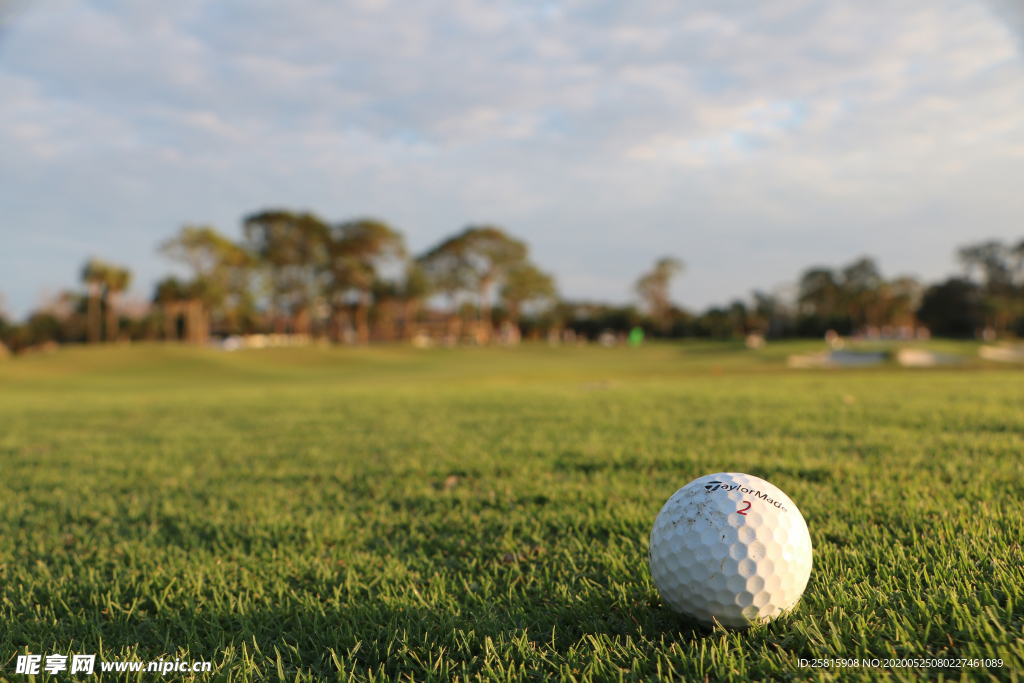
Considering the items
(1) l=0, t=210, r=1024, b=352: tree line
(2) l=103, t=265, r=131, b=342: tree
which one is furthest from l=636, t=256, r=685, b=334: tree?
(2) l=103, t=265, r=131, b=342: tree

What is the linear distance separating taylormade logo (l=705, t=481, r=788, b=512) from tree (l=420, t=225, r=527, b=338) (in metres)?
58.4

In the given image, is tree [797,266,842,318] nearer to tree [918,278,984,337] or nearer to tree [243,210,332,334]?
tree [918,278,984,337]

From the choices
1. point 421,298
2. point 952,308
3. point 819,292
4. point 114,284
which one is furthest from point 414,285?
point 952,308

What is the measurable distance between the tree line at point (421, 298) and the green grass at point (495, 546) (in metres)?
48.1

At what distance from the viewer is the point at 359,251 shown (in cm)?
5631

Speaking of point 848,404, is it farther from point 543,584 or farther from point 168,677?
point 168,677

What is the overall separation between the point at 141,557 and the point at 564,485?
2480 millimetres

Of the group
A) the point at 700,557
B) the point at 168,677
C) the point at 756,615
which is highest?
the point at 700,557

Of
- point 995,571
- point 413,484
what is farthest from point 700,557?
point 413,484

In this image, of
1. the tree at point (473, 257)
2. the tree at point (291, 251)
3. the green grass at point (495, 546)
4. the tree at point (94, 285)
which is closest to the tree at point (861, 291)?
the tree at point (473, 257)

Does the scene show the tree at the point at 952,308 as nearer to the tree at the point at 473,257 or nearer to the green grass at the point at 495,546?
the tree at the point at 473,257

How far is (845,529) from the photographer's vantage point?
9.11 ft

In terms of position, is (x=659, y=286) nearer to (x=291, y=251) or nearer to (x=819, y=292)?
(x=819, y=292)

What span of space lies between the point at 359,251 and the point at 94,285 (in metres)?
21.5
